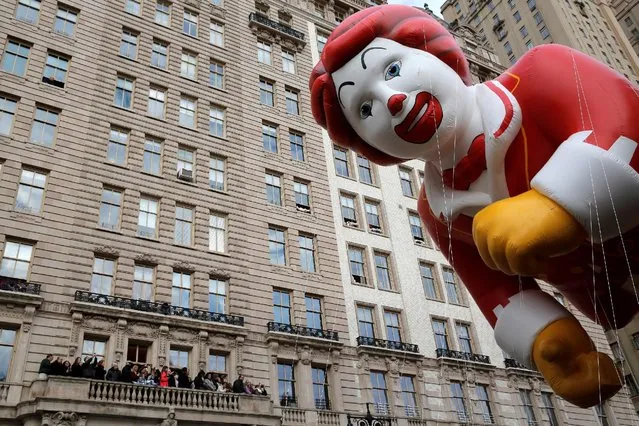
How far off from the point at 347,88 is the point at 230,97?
22.1 m

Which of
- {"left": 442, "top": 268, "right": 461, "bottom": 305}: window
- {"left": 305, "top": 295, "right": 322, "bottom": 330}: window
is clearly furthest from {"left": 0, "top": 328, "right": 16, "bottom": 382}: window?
{"left": 442, "top": 268, "right": 461, "bottom": 305}: window

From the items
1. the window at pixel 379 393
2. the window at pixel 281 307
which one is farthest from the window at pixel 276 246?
the window at pixel 379 393

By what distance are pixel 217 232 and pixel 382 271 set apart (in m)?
8.25

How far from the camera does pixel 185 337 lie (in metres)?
18.9

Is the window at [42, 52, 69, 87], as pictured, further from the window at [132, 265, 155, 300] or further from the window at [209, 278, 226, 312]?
the window at [209, 278, 226, 312]

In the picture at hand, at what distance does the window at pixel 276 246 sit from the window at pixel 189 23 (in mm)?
10637

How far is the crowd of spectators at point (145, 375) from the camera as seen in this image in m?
15.5

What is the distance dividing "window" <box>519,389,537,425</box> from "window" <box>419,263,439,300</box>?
19.7 feet

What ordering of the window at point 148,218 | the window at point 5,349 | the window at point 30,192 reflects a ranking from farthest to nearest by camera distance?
the window at point 148,218 < the window at point 30,192 < the window at point 5,349

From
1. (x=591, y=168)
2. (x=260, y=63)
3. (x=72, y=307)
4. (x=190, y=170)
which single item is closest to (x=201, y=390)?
(x=72, y=307)

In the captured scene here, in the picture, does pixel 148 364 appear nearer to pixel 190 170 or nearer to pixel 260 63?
pixel 190 170

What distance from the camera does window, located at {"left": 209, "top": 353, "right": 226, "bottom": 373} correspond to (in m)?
19.3

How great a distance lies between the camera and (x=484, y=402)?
25.3 metres

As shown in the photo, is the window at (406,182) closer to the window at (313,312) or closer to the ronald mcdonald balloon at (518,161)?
the window at (313,312)
